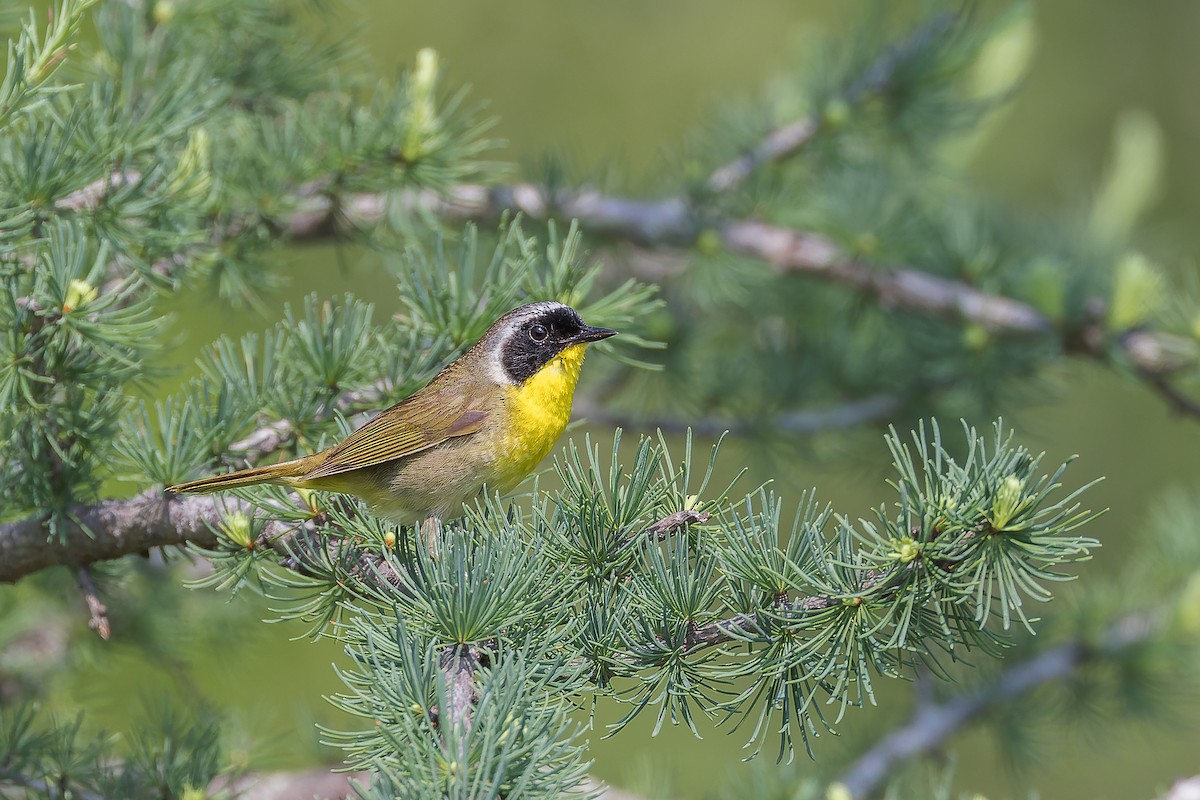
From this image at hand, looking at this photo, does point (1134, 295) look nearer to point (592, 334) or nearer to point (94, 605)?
point (592, 334)

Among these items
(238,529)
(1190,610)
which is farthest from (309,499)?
(1190,610)

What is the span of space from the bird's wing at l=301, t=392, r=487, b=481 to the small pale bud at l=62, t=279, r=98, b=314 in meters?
0.49

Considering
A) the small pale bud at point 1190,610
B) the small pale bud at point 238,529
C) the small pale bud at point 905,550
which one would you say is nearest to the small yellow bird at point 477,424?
the small pale bud at point 238,529

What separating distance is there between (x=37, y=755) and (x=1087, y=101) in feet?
23.2

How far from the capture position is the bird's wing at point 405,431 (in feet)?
6.65

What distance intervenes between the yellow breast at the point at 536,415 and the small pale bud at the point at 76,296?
3.21 feet

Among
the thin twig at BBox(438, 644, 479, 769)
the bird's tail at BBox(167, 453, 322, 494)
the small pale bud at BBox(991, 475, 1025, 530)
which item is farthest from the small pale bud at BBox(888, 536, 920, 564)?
the bird's tail at BBox(167, 453, 322, 494)

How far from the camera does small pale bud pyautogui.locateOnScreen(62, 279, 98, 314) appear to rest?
5.31 ft

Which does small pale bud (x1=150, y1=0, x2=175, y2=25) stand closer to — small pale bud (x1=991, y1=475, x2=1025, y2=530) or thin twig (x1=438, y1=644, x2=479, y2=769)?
thin twig (x1=438, y1=644, x2=479, y2=769)

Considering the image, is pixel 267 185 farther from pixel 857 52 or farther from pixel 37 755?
pixel 857 52

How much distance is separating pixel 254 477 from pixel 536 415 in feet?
2.48

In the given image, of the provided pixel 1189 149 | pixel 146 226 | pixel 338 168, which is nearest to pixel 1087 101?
pixel 1189 149

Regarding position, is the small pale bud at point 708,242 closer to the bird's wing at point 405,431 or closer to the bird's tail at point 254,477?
the bird's wing at point 405,431

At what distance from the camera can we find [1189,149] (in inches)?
271
